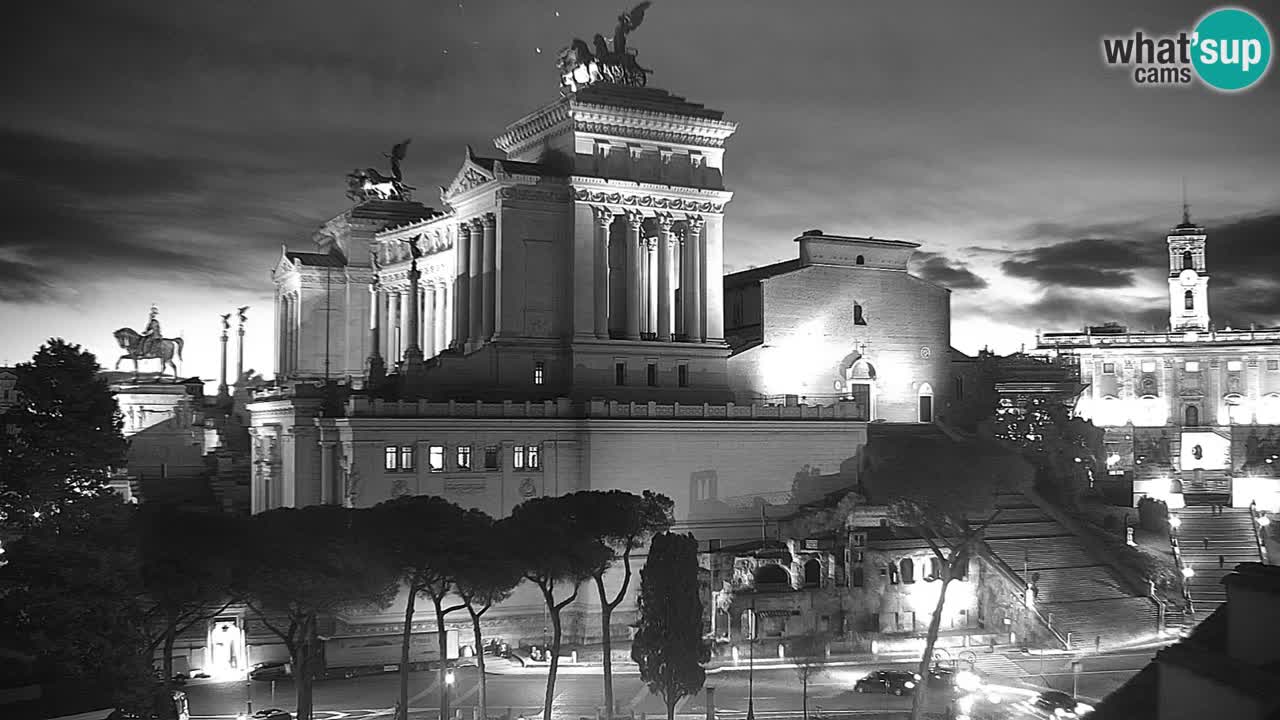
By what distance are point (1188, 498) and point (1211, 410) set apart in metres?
38.1

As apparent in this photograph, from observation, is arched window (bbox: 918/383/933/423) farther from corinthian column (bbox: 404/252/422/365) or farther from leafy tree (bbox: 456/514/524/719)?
leafy tree (bbox: 456/514/524/719)

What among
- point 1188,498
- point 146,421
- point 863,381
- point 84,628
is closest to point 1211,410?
point 1188,498

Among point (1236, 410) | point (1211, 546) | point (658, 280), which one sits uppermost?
point (658, 280)

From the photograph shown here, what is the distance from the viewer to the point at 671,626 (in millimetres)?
49625

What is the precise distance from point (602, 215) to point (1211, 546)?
43047 millimetres

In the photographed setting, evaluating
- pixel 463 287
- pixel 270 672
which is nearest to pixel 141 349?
pixel 463 287

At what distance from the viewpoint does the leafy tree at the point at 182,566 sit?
144ft

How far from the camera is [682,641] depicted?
49438 millimetres

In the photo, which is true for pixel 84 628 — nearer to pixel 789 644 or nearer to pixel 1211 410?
pixel 789 644

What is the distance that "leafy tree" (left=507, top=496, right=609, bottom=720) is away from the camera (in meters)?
52.1

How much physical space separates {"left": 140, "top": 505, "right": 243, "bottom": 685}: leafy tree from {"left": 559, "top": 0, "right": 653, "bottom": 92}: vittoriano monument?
4276 centimetres

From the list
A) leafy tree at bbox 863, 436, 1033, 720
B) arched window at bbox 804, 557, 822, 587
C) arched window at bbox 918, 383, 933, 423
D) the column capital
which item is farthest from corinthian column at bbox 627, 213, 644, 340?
arched window at bbox 918, 383, 933, 423

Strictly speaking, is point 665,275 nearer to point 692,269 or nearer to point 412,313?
point 692,269

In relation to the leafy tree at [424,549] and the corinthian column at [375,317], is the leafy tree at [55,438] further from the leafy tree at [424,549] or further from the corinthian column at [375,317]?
the corinthian column at [375,317]
